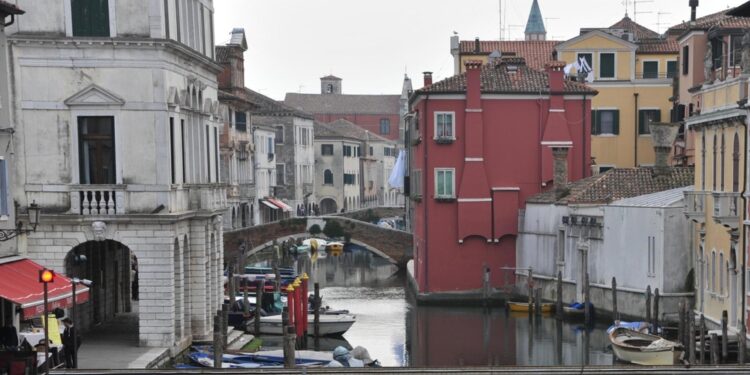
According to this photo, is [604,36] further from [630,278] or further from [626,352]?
[626,352]

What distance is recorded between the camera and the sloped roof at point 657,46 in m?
48.1

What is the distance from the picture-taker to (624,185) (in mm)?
36406

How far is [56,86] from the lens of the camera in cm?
2422

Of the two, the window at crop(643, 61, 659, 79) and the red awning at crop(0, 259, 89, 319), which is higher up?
the window at crop(643, 61, 659, 79)

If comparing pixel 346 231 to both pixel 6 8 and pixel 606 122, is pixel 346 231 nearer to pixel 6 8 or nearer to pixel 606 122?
pixel 606 122

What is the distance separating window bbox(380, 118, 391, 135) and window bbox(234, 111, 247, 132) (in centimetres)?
6879

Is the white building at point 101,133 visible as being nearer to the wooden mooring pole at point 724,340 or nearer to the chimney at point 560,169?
the wooden mooring pole at point 724,340

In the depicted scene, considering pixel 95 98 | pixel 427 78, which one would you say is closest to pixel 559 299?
pixel 427 78

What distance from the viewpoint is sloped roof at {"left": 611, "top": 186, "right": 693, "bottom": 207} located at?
31.9 metres

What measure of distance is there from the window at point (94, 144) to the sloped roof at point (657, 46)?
93.5ft

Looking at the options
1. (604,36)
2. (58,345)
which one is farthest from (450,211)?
(58,345)

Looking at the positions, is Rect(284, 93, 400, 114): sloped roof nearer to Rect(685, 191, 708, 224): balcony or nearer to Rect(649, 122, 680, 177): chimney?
Rect(649, 122, 680, 177): chimney

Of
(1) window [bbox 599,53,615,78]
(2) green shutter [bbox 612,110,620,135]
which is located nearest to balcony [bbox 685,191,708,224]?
(2) green shutter [bbox 612,110,620,135]

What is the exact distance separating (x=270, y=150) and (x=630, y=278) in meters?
42.3
